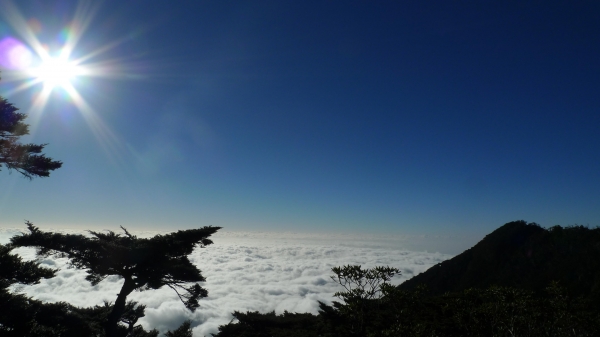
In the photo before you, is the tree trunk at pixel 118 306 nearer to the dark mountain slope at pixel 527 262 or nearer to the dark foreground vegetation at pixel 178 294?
the dark foreground vegetation at pixel 178 294

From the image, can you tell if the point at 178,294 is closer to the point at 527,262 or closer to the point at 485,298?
the point at 485,298

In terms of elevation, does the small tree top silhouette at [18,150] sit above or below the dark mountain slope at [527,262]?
above

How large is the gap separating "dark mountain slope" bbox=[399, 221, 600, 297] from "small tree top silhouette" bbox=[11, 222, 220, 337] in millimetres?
22570

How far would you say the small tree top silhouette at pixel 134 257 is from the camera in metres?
14.4

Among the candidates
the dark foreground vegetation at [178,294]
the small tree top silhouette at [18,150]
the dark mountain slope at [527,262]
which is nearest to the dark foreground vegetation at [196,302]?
the dark foreground vegetation at [178,294]

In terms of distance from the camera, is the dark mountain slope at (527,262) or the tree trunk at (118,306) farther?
the dark mountain slope at (527,262)

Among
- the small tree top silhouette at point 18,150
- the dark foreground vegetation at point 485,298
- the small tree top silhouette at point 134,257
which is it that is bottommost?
the dark foreground vegetation at point 485,298

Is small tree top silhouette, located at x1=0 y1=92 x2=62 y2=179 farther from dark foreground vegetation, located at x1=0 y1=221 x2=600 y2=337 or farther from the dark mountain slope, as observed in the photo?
the dark mountain slope

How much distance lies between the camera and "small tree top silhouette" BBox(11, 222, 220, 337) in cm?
1438

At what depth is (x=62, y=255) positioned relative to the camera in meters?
14.3

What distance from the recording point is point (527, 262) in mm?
38344

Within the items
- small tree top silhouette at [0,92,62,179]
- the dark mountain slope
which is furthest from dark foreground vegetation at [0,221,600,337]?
the dark mountain slope

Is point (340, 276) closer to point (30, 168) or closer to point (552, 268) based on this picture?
point (30, 168)

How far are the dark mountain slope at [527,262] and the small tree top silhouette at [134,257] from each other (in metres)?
22.6
